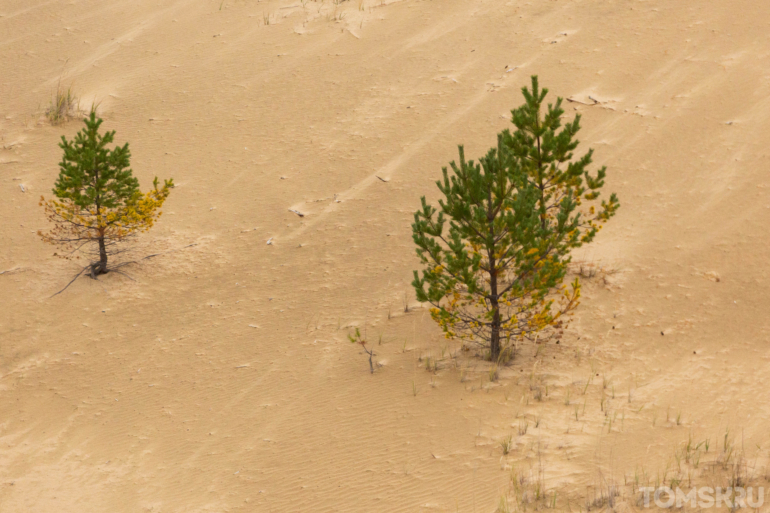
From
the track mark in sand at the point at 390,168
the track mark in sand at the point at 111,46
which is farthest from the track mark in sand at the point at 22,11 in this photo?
the track mark in sand at the point at 390,168

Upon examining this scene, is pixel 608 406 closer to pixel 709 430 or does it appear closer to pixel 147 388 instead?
pixel 709 430

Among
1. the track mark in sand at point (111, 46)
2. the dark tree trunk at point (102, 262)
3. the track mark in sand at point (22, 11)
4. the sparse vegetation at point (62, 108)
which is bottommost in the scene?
the dark tree trunk at point (102, 262)

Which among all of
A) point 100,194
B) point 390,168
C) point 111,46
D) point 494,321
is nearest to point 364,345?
point 494,321

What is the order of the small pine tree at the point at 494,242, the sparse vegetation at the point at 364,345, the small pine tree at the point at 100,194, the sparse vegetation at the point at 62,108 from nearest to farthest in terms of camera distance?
the small pine tree at the point at 494,242 < the sparse vegetation at the point at 364,345 < the small pine tree at the point at 100,194 < the sparse vegetation at the point at 62,108

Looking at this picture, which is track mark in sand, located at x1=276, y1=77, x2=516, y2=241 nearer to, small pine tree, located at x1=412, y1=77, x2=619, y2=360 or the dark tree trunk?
the dark tree trunk

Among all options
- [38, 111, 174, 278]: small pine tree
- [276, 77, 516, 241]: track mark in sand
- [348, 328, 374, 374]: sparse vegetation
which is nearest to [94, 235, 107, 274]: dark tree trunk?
[38, 111, 174, 278]: small pine tree

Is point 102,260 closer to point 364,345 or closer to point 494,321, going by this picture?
point 364,345

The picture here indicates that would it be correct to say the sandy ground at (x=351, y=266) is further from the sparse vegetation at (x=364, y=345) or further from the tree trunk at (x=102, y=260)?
the tree trunk at (x=102, y=260)
